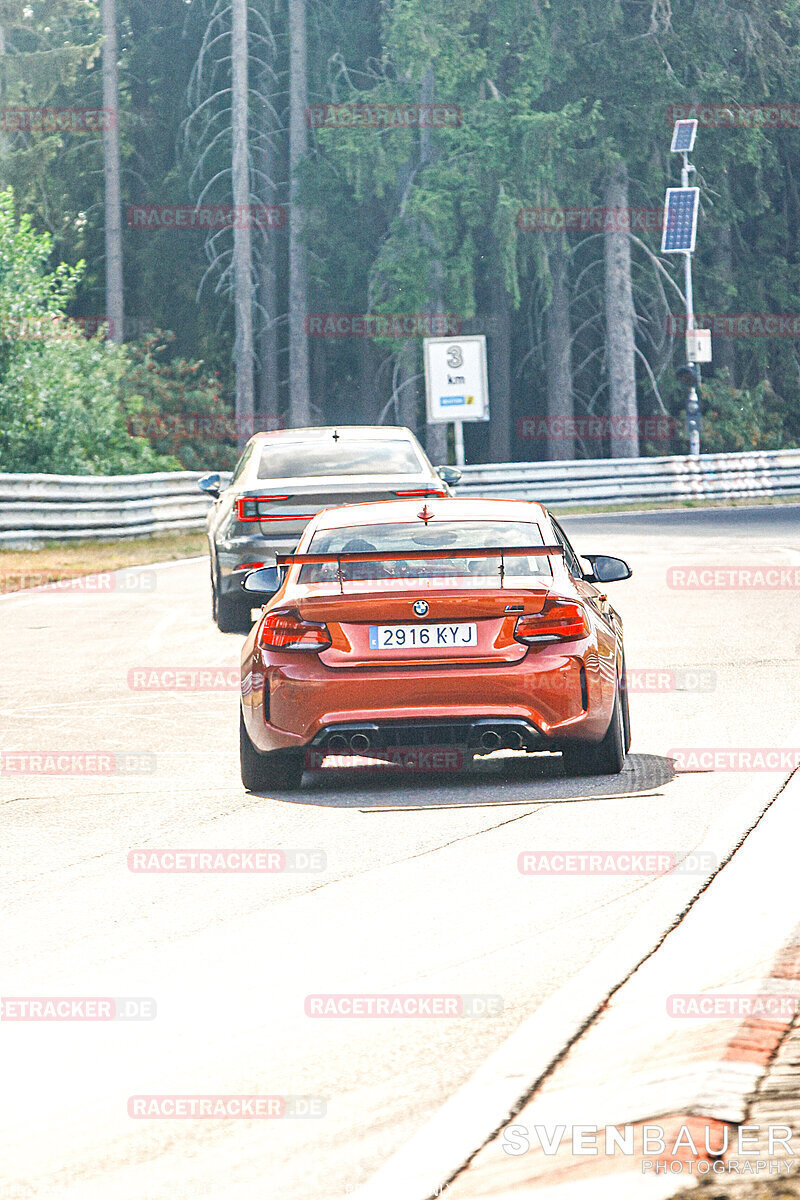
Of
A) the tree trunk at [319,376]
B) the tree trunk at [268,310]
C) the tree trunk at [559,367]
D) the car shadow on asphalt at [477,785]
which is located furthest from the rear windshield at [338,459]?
the tree trunk at [319,376]

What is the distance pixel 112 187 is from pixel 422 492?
40793 millimetres

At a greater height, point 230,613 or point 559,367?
point 559,367

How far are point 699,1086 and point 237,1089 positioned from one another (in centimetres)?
109

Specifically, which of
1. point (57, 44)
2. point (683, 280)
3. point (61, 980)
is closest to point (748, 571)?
point (61, 980)

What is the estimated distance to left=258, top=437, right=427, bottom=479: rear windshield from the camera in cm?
1628

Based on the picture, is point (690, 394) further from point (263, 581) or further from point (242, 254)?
point (263, 581)

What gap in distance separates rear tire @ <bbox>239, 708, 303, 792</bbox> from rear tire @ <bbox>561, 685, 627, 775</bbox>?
127cm

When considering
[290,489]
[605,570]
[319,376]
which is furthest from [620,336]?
[605,570]

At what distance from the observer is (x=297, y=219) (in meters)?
50.6

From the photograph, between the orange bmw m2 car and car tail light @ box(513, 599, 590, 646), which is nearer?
the orange bmw m2 car

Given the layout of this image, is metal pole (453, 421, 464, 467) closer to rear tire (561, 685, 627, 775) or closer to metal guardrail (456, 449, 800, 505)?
metal guardrail (456, 449, 800, 505)

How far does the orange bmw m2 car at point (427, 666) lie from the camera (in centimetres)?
880

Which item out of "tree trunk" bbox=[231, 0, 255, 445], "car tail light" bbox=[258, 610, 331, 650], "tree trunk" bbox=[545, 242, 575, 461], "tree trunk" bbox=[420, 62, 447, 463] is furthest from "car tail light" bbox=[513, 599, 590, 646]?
"tree trunk" bbox=[545, 242, 575, 461]

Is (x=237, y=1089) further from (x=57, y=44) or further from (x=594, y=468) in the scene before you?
(x=57, y=44)
